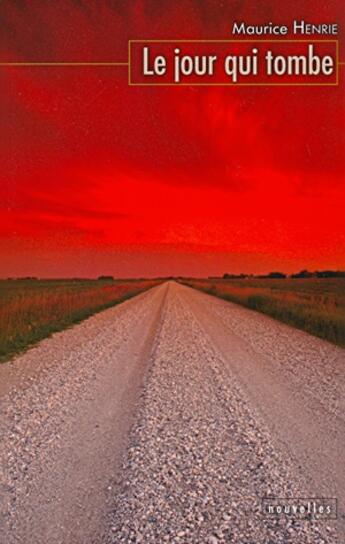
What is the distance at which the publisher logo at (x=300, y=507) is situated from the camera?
4.48 meters

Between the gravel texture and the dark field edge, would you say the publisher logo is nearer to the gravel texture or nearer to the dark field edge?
the gravel texture

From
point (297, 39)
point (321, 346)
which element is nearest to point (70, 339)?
point (321, 346)

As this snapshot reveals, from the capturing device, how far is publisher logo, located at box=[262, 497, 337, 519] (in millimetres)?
4484

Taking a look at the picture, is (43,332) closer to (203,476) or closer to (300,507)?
(203,476)

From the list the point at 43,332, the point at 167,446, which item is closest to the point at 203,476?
the point at 167,446

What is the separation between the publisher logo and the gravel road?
79 millimetres

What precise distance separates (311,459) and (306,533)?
62.9 inches

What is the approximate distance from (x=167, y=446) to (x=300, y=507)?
6.14 feet

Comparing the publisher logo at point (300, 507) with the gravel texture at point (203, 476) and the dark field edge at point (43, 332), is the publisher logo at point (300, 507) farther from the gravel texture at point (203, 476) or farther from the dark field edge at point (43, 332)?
the dark field edge at point (43, 332)

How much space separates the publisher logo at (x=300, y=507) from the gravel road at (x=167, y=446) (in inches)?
3.1

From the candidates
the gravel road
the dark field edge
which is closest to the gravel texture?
the gravel road

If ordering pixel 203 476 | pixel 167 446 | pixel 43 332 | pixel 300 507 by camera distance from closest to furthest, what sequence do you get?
pixel 300 507 < pixel 203 476 < pixel 167 446 < pixel 43 332

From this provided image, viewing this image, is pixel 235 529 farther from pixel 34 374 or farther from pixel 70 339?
pixel 70 339

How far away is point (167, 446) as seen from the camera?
6.04 meters
